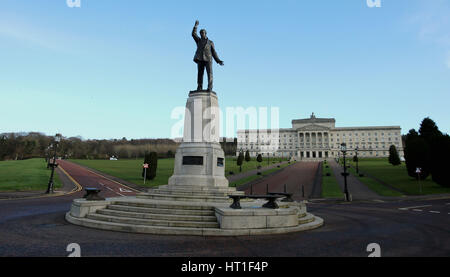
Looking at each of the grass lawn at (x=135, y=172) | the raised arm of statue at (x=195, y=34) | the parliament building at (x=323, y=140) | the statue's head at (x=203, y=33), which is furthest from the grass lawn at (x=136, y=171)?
the parliament building at (x=323, y=140)

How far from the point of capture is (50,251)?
5.85 metres

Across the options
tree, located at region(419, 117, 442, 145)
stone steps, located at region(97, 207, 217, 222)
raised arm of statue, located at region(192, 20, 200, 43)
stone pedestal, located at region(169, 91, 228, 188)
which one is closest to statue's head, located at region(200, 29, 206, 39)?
raised arm of statue, located at region(192, 20, 200, 43)

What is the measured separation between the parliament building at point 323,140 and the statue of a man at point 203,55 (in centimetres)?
12860

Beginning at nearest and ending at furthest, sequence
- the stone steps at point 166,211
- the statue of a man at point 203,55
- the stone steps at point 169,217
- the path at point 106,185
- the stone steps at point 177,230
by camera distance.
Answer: the stone steps at point 177,230 → the stone steps at point 169,217 → the stone steps at point 166,211 → the statue of a man at point 203,55 → the path at point 106,185

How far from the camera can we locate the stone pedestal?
12.7 meters

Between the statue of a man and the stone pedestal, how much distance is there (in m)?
1.01

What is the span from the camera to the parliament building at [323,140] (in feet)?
477

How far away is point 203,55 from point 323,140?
5673 inches

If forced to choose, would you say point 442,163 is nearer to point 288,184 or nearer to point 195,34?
point 288,184

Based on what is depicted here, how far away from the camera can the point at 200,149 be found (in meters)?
13.1

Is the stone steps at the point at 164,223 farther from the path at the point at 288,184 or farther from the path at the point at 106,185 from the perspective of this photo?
the path at the point at 288,184
